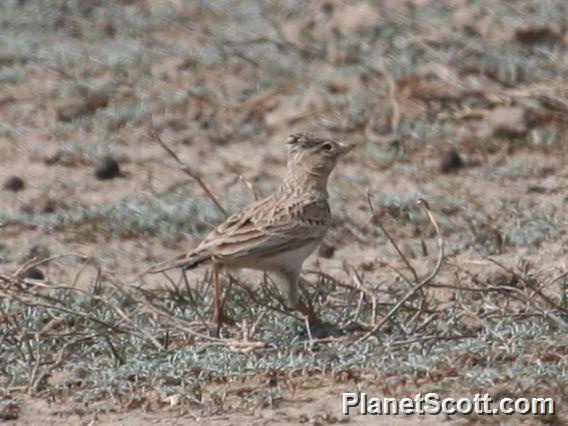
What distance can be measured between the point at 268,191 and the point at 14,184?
1.39 metres

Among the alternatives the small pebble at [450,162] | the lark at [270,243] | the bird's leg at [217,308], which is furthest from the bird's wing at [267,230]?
the small pebble at [450,162]

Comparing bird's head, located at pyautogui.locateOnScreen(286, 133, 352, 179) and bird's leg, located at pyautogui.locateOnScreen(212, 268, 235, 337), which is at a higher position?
bird's head, located at pyautogui.locateOnScreen(286, 133, 352, 179)

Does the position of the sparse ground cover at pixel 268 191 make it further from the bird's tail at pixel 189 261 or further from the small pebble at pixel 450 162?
the bird's tail at pixel 189 261

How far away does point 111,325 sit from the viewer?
7059 mm

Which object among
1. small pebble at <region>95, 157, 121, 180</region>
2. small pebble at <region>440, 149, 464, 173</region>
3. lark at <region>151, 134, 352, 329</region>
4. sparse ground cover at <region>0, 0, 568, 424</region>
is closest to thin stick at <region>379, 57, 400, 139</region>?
sparse ground cover at <region>0, 0, 568, 424</region>

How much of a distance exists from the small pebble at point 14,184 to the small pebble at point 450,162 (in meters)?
2.34

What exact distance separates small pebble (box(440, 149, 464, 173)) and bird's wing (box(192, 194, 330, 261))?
282 centimetres

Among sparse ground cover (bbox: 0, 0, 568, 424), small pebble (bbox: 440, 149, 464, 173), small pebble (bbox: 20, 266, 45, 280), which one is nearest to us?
sparse ground cover (bbox: 0, 0, 568, 424)

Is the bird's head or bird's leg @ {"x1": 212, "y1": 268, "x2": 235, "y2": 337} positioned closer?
bird's leg @ {"x1": 212, "y1": 268, "x2": 235, "y2": 337}

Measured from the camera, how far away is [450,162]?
10.1 meters

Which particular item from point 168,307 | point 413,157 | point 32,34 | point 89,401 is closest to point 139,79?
point 32,34

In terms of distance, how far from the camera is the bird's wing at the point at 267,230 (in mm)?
6922

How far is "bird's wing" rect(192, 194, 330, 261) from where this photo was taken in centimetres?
692

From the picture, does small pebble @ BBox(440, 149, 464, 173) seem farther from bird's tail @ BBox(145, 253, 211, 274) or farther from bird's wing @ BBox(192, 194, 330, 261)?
bird's tail @ BBox(145, 253, 211, 274)
